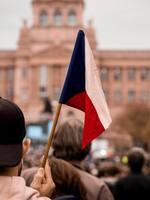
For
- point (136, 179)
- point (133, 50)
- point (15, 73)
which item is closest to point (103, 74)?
point (133, 50)

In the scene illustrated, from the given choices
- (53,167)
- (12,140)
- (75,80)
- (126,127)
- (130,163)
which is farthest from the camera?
(126,127)

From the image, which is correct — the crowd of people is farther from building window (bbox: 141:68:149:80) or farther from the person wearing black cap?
building window (bbox: 141:68:149:80)

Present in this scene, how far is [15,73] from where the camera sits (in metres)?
101

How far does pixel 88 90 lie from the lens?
159 inches

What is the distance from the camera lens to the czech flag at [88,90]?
3967 mm

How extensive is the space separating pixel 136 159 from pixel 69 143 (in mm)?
2440

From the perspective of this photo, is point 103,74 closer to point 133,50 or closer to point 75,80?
point 133,50

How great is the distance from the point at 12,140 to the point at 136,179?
461 centimetres

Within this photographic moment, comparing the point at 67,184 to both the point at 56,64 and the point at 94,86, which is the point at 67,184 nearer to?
the point at 94,86

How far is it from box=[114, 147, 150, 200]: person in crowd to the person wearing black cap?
4292 millimetres

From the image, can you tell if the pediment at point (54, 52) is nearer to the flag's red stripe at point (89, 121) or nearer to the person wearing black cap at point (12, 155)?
the flag's red stripe at point (89, 121)

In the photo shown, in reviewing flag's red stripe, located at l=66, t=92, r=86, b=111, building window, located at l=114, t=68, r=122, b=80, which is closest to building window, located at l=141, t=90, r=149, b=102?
building window, located at l=114, t=68, r=122, b=80

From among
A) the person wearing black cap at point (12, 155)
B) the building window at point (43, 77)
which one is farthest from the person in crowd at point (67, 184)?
the building window at point (43, 77)

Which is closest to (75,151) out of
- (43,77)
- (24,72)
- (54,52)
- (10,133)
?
(10,133)
